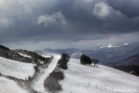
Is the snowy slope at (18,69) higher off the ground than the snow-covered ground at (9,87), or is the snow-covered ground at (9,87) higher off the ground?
the snowy slope at (18,69)

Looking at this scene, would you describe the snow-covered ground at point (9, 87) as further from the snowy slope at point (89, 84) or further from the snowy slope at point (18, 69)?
the snowy slope at point (89, 84)

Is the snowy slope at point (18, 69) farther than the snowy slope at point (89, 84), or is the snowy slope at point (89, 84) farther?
the snowy slope at point (18, 69)

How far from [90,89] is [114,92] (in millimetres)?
5815

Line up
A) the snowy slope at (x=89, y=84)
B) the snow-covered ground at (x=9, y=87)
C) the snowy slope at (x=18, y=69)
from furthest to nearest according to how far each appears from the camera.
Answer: the snowy slope at (x=18, y=69) → the snowy slope at (x=89, y=84) → the snow-covered ground at (x=9, y=87)

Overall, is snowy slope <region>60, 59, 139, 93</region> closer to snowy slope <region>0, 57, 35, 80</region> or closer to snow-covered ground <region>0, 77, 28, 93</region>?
snowy slope <region>0, 57, 35, 80</region>

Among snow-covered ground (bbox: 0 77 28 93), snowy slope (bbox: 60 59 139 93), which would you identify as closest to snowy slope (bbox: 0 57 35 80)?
snowy slope (bbox: 60 59 139 93)

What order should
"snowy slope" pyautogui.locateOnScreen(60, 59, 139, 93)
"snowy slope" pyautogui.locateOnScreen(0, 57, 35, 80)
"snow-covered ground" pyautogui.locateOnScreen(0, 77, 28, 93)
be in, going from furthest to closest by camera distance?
"snowy slope" pyautogui.locateOnScreen(0, 57, 35, 80) → "snowy slope" pyautogui.locateOnScreen(60, 59, 139, 93) → "snow-covered ground" pyautogui.locateOnScreen(0, 77, 28, 93)

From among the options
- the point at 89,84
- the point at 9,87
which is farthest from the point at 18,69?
the point at 9,87

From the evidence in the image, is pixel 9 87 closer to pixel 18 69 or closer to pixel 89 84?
pixel 18 69

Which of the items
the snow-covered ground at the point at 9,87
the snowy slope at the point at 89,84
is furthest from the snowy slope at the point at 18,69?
the snow-covered ground at the point at 9,87

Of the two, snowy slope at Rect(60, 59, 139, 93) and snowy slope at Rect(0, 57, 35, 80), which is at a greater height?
snowy slope at Rect(0, 57, 35, 80)

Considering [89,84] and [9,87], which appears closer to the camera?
[9,87]

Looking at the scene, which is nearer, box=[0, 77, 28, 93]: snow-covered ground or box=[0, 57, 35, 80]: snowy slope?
box=[0, 77, 28, 93]: snow-covered ground

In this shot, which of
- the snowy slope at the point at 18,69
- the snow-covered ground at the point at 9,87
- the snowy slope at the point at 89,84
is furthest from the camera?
the snowy slope at the point at 18,69
